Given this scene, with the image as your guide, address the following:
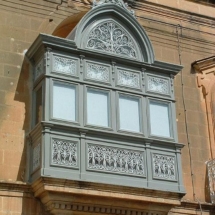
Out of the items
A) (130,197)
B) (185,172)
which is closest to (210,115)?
(185,172)

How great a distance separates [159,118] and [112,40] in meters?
2.02

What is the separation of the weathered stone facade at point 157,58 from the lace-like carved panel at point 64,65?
2.79ft

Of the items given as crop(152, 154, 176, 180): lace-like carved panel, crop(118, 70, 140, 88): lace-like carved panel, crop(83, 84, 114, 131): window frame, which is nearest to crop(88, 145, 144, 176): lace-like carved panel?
crop(152, 154, 176, 180): lace-like carved panel

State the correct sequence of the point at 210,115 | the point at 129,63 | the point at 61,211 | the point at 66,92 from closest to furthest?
the point at 61,211, the point at 66,92, the point at 129,63, the point at 210,115

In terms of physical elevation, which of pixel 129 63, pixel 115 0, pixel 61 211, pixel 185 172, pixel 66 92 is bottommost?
pixel 61 211

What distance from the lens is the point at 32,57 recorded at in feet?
42.5

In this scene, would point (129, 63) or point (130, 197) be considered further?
point (129, 63)

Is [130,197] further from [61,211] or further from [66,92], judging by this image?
[66,92]

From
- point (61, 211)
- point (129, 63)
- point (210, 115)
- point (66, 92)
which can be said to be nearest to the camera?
point (61, 211)

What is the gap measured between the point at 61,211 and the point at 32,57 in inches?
138

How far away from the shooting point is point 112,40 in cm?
1323

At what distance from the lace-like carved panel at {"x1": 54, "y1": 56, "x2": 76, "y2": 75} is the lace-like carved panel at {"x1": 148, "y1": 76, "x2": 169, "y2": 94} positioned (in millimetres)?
1857

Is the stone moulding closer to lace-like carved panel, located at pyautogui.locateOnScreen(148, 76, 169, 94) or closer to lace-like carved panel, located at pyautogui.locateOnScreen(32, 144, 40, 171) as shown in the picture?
lace-like carved panel, located at pyautogui.locateOnScreen(32, 144, 40, 171)

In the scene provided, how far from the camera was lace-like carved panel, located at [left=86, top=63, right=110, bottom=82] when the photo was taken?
12.7 metres
